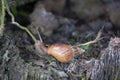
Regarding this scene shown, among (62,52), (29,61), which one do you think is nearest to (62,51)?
(62,52)

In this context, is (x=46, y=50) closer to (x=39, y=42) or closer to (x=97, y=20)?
(x=39, y=42)

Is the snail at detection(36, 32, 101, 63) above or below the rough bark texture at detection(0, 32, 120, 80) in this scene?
above

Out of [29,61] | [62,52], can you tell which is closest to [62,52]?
[62,52]

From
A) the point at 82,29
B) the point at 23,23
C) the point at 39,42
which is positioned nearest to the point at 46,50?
the point at 39,42

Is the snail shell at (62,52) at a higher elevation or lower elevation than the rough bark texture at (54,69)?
higher

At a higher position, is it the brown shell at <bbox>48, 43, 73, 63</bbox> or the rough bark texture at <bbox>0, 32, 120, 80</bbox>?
the brown shell at <bbox>48, 43, 73, 63</bbox>

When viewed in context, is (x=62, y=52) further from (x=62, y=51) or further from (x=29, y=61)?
(x=29, y=61)

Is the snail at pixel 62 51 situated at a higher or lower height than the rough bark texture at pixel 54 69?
higher

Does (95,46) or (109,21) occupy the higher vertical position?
(109,21)
